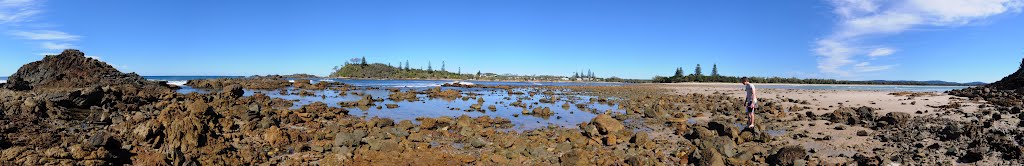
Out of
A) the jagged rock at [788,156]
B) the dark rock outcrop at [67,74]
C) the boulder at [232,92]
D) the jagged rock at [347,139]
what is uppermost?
the dark rock outcrop at [67,74]

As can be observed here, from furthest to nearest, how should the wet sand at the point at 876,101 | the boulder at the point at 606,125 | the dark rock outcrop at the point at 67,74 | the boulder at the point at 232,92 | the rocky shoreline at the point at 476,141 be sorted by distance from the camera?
the boulder at the point at 232,92
the dark rock outcrop at the point at 67,74
the wet sand at the point at 876,101
the boulder at the point at 606,125
the rocky shoreline at the point at 476,141

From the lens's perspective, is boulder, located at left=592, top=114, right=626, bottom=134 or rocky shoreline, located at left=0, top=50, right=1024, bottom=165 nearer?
rocky shoreline, located at left=0, top=50, right=1024, bottom=165

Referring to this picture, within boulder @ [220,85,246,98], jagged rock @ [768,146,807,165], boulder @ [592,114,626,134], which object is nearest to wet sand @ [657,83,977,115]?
boulder @ [592,114,626,134]

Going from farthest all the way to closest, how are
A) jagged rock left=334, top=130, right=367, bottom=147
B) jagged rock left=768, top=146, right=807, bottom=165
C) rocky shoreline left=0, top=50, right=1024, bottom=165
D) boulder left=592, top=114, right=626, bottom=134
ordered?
boulder left=592, top=114, right=626, bottom=134 → jagged rock left=334, top=130, right=367, bottom=147 → rocky shoreline left=0, top=50, right=1024, bottom=165 → jagged rock left=768, top=146, right=807, bottom=165

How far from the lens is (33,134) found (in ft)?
38.7

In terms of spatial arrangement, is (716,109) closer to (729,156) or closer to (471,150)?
(729,156)

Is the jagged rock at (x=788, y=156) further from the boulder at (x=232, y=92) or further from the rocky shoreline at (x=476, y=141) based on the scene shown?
the boulder at (x=232, y=92)

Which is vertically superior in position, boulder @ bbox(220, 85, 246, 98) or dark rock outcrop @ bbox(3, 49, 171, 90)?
dark rock outcrop @ bbox(3, 49, 171, 90)

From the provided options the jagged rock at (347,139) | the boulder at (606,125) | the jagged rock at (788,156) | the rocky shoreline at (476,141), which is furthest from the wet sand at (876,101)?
the jagged rock at (347,139)

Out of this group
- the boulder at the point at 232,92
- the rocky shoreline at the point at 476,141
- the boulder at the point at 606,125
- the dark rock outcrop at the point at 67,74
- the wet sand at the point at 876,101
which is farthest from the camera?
the boulder at the point at 232,92

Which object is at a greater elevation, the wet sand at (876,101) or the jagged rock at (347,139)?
the wet sand at (876,101)

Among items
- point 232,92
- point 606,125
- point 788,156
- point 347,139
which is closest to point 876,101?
point 606,125

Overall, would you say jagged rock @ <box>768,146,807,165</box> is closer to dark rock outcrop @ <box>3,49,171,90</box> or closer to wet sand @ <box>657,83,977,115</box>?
wet sand @ <box>657,83,977,115</box>

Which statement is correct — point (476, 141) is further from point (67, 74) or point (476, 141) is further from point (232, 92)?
point (67, 74)
